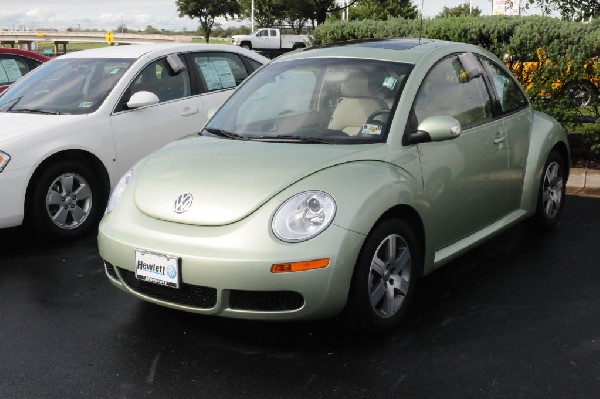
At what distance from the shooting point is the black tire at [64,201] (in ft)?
19.6

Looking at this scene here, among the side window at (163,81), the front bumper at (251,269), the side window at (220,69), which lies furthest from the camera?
the side window at (220,69)

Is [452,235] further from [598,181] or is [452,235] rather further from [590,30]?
[590,30]

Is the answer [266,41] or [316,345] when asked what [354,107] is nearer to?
[316,345]

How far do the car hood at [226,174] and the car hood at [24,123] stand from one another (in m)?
2.02

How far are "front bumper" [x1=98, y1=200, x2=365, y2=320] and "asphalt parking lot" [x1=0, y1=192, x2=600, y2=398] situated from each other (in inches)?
11.0

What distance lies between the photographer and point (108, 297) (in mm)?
4793

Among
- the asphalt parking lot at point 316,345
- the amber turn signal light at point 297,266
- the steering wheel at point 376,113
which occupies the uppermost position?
the steering wheel at point 376,113

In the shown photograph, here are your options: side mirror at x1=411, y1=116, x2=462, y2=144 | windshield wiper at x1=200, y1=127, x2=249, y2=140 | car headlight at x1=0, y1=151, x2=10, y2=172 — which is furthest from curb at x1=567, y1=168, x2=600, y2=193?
car headlight at x1=0, y1=151, x2=10, y2=172

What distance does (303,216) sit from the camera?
12.3ft

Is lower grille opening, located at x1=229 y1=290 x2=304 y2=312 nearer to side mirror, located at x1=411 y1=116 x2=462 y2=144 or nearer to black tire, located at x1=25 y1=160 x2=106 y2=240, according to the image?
side mirror, located at x1=411 y1=116 x2=462 y2=144

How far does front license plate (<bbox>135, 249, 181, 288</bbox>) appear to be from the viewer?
374cm

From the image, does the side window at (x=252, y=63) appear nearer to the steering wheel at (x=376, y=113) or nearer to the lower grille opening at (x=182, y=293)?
the steering wheel at (x=376, y=113)

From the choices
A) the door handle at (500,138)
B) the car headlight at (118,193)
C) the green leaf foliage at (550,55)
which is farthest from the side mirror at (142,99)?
the green leaf foliage at (550,55)

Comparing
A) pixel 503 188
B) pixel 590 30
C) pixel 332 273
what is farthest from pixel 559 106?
pixel 332 273
